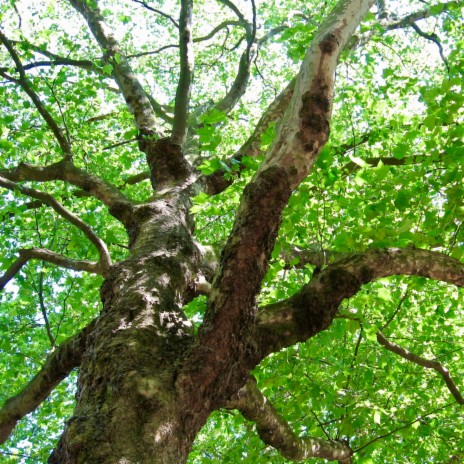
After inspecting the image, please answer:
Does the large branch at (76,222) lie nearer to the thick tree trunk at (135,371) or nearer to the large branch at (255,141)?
the thick tree trunk at (135,371)

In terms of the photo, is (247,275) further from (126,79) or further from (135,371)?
(126,79)

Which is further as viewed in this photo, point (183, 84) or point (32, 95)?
point (183, 84)

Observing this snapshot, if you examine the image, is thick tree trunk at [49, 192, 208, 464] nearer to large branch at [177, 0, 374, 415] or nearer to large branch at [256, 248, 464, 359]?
large branch at [177, 0, 374, 415]

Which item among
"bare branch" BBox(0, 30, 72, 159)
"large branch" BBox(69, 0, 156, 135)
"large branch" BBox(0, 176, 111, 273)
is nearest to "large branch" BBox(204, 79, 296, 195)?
"large branch" BBox(69, 0, 156, 135)

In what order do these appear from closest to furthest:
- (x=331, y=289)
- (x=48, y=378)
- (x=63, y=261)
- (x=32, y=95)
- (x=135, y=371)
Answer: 1. (x=135, y=371)
2. (x=331, y=289)
3. (x=48, y=378)
4. (x=63, y=261)
5. (x=32, y=95)

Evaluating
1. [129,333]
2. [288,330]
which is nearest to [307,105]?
[288,330]

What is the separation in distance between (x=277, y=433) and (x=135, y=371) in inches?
85.0

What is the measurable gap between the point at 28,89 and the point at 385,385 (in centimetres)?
561

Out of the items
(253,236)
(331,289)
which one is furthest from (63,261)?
(331,289)

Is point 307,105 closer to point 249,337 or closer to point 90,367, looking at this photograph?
point 249,337

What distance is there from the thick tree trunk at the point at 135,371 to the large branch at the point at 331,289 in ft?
1.61

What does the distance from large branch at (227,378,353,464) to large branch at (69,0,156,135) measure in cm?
336

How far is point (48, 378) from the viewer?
3691mm

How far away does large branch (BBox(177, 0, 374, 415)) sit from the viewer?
2.26m
